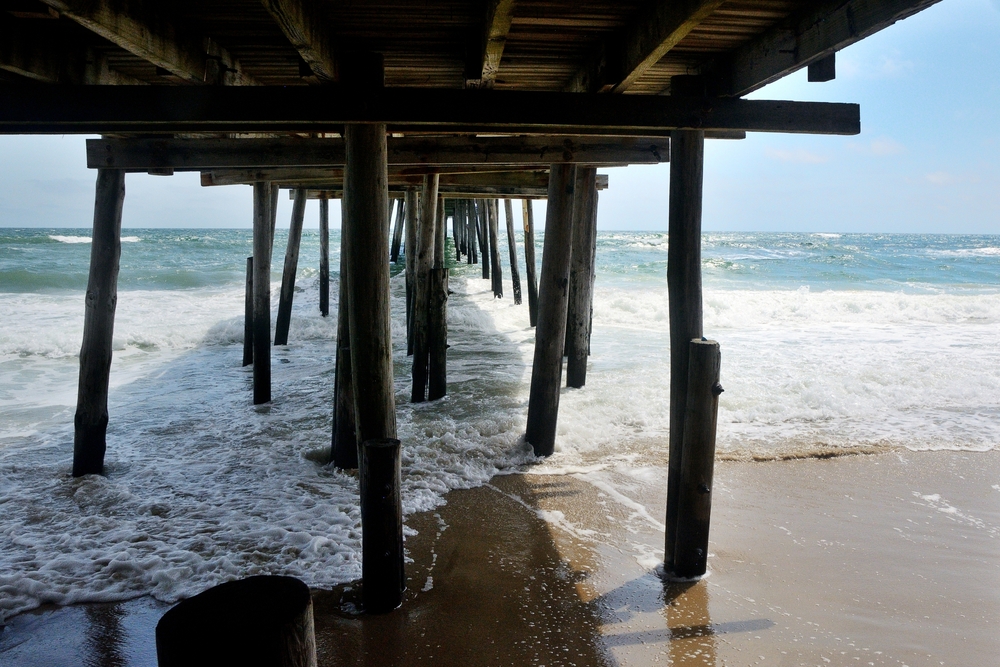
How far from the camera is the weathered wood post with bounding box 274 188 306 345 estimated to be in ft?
35.1

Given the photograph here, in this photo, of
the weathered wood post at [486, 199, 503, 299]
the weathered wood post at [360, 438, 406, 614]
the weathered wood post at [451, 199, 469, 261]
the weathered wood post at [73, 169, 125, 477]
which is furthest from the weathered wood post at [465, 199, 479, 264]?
the weathered wood post at [360, 438, 406, 614]

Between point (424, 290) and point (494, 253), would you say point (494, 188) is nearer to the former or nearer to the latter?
point (424, 290)

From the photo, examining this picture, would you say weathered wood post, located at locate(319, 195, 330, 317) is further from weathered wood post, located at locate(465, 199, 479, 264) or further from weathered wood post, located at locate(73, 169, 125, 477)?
weathered wood post, located at locate(73, 169, 125, 477)

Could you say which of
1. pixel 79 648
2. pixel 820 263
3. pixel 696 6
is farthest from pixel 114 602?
pixel 820 263

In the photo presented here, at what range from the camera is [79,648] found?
3.06 m

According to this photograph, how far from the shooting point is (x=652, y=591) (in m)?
3.50

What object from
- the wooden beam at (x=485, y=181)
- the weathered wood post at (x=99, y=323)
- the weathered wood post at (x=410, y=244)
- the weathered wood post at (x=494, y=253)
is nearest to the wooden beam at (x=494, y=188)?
the wooden beam at (x=485, y=181)

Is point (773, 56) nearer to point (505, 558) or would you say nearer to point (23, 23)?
point (505, 558)

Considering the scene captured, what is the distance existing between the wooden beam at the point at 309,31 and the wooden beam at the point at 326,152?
7.19 ft

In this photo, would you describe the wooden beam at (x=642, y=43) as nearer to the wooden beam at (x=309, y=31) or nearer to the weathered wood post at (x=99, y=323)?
the wooden beam at (x=309, y=31)

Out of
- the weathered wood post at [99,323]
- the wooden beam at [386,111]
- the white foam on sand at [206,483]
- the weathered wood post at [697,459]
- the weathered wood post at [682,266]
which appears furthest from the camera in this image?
the weathered wood post at [99,323]

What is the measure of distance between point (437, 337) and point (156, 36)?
15.9ft

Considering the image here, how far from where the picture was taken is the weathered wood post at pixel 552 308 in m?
5.34

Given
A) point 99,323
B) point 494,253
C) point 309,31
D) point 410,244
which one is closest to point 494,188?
point 410,244
